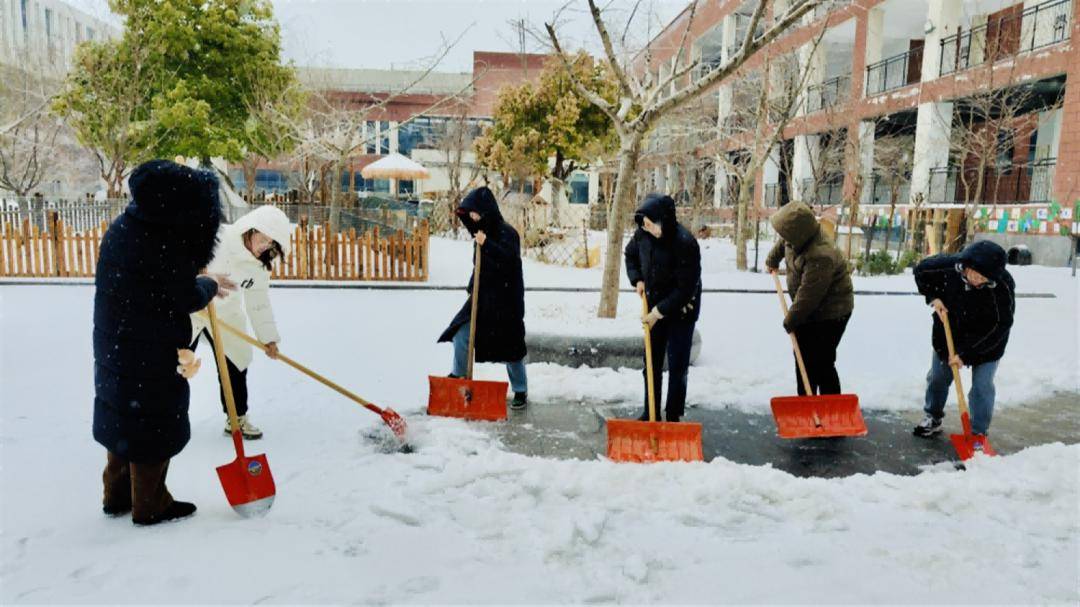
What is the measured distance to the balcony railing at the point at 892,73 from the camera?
21.9 m

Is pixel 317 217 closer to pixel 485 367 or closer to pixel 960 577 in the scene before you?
pixel 485 367

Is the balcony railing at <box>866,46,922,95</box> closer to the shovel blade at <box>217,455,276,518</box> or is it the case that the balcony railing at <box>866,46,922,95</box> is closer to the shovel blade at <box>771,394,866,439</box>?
the shovel blade at <box>771,394,866,439</box>

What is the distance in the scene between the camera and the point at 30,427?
14.5ft

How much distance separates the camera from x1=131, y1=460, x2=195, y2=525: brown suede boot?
2.97 meters

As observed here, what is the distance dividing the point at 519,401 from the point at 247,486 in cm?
241

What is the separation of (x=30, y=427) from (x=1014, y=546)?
5394 millimetres

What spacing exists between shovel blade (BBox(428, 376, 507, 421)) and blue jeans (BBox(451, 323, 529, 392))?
0.19m

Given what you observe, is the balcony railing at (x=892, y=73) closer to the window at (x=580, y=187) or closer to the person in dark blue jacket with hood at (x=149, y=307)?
the window at (x=580, y=187)

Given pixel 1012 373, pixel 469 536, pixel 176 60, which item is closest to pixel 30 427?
pixel 469 536

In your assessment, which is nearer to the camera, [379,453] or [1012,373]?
[379,453]

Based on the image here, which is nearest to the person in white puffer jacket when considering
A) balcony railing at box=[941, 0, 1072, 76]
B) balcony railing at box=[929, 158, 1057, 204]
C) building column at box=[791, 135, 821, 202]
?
balcony railing at box=[941, 0, 1072, 76]

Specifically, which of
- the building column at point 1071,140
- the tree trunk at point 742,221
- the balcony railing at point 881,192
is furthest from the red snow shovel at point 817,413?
the balcony railing at point 881,192

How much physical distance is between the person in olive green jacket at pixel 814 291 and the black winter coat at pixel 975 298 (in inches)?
19.8

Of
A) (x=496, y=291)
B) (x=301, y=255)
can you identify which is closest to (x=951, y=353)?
(x=496, y=291)
